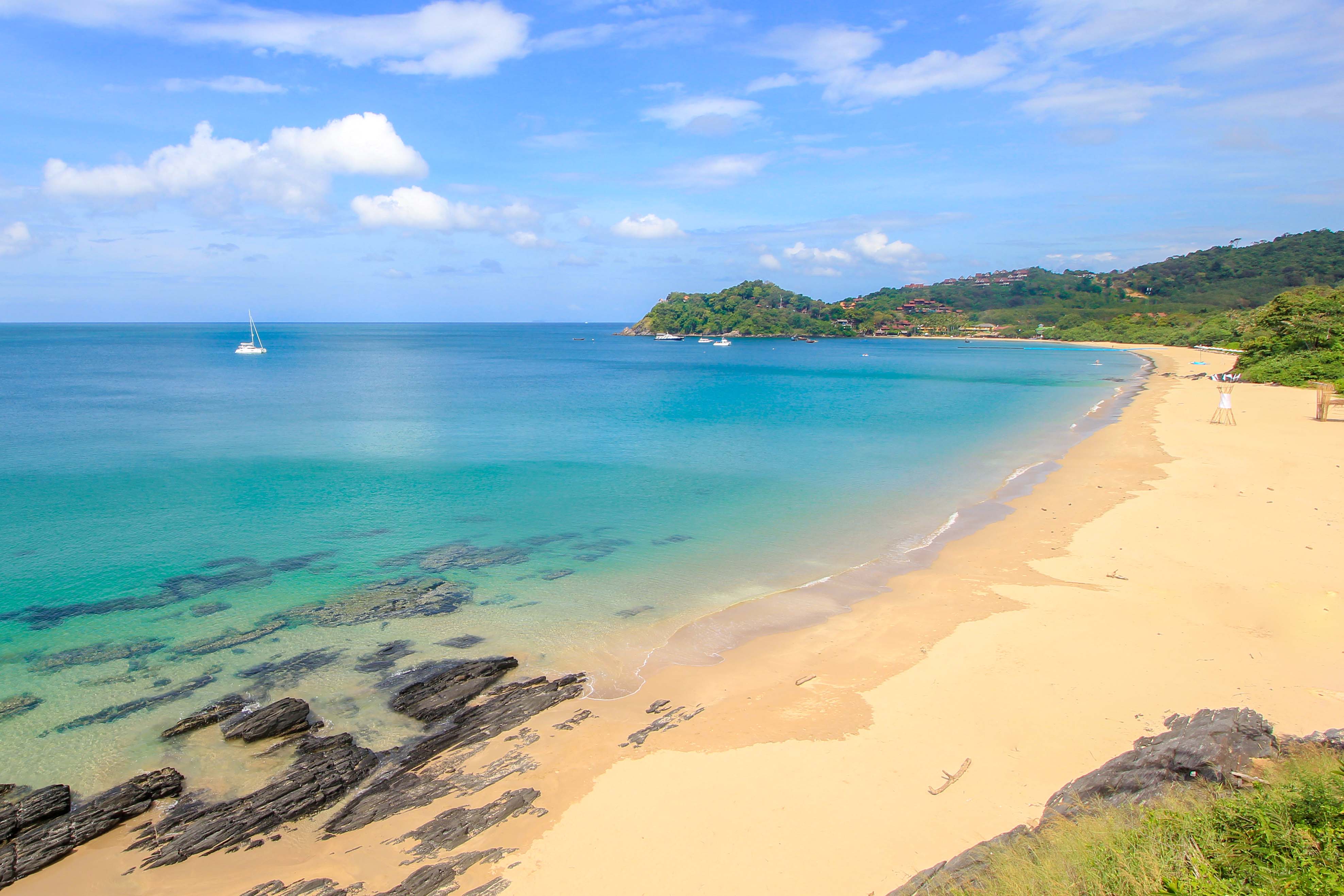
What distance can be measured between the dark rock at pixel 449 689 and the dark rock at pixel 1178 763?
859 cm

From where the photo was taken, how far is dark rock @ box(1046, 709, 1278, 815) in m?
7.03

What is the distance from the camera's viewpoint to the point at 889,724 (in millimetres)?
10406

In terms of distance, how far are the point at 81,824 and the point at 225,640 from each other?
5349 millimetres

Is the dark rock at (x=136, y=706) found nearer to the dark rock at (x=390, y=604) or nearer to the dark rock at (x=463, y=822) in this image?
the dark rock at (x=390, y=604)

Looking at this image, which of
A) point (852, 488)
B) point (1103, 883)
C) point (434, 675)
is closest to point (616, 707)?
point (434, 675)

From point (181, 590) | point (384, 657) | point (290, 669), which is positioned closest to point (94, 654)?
point (181, 590)

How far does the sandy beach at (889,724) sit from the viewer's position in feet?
26.1

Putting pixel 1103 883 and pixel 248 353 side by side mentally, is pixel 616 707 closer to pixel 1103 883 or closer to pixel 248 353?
pixel 1103 883

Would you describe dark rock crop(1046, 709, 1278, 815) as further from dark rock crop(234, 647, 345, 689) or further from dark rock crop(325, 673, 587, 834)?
dark rock crop(234, 647, 345, 689)

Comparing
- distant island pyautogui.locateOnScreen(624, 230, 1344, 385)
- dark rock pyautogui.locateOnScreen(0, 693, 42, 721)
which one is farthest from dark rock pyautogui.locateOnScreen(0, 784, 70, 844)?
distant island pyautogui.locateOnScreen(624, 230, 1344, 385)

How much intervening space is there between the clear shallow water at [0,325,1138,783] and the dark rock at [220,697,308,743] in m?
0.52

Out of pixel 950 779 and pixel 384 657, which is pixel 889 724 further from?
pixel 384 657

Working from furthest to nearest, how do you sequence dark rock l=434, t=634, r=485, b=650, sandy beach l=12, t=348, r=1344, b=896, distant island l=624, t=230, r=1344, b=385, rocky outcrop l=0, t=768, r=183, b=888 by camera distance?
distant island l=624, t=230, r=1344, b=385 < dark rock l=434, t=634, r=485, b=650 < rocky outcrop l=0, t=768, r=183, b=888 < sandy beach l=12, t=348, r=1344, b=896

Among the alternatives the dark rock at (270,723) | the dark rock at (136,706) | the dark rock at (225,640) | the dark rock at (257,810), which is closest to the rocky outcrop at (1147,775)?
the dark rock at (257,810)
